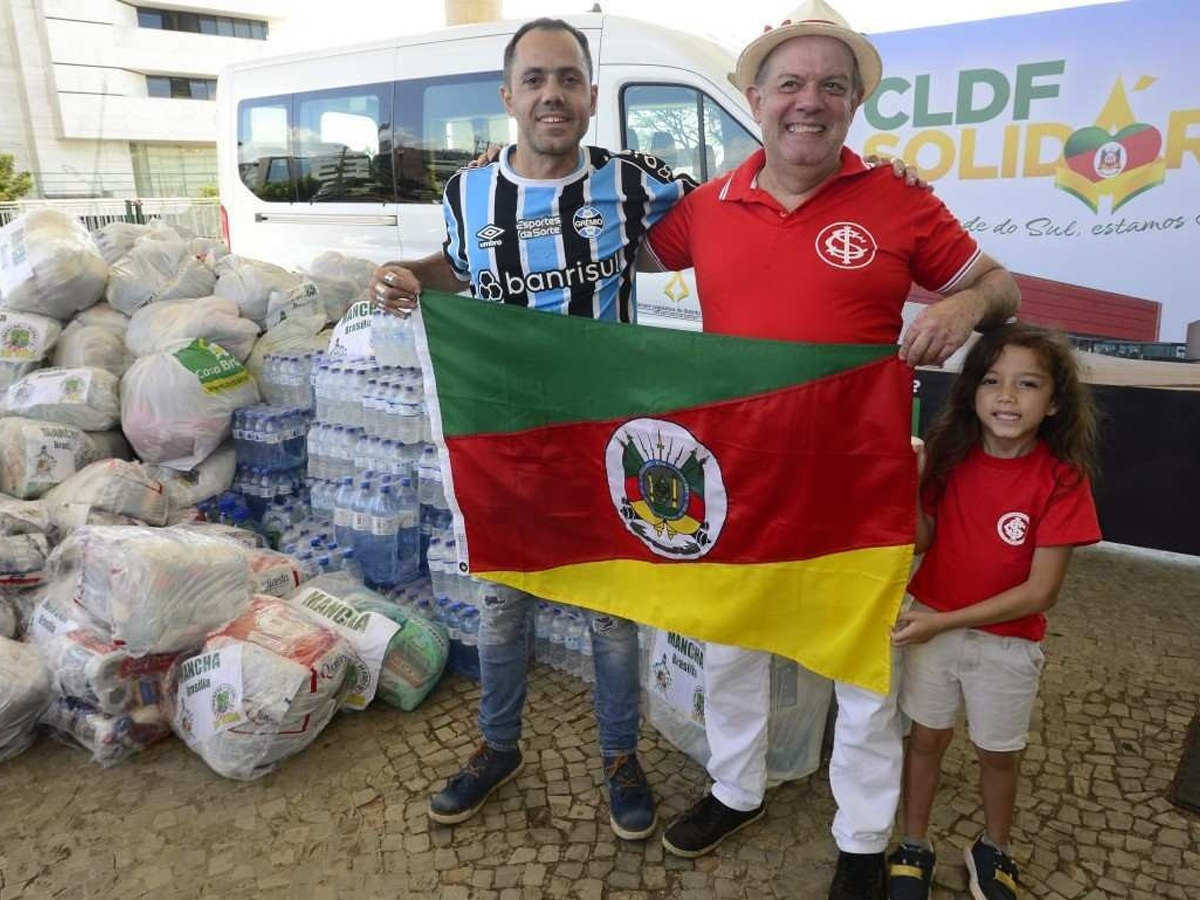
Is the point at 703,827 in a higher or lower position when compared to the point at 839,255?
lower

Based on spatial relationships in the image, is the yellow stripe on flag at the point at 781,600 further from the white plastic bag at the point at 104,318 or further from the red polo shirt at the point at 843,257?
the white plastic bag at the point at 104,318

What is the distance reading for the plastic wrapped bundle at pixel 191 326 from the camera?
177 inches

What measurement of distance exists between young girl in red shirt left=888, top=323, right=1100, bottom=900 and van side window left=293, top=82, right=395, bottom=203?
5.51 meters

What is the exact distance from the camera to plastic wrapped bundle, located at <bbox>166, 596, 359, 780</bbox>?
282 centimetres

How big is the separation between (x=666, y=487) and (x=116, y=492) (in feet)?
8.86

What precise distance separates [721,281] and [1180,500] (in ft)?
10.4

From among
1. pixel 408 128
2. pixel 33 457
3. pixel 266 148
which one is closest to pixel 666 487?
pixel 33 457

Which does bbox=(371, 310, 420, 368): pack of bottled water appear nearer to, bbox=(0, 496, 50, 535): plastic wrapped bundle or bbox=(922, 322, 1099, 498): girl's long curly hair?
bbox=(0, 496, 50, 535): plastic wrapped bundle

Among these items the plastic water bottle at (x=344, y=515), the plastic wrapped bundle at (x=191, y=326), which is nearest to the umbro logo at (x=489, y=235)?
the plastic water bottle at (x=344, y=515)

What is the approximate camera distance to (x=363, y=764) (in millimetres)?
2986

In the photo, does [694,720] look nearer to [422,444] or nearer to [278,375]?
[422,444]

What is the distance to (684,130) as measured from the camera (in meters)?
5.09

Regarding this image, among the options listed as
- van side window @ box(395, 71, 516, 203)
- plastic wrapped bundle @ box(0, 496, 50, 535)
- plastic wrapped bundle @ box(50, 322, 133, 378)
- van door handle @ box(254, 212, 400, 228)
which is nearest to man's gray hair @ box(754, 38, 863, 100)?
plastic wrapped bundle @ box(0, 496, 50, 535)

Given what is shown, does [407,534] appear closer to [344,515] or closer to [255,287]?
[344,515]
